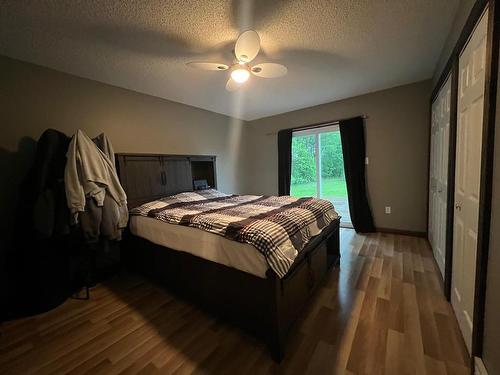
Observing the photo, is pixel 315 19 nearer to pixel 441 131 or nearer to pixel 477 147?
pixel 477 147

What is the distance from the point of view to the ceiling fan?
151 centimetres

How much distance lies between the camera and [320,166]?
4.10 meters

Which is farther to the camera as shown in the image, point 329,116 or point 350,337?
point 329,116

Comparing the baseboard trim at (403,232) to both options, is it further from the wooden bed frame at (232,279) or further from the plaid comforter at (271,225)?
the plaid comforter at (271,225)

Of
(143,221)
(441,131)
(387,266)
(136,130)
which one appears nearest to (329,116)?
(441,131)

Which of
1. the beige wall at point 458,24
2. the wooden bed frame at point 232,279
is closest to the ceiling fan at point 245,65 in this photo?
the beige wall at point 458,24

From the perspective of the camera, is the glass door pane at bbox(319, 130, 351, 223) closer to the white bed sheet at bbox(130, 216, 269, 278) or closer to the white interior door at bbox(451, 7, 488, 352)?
the white interior door at bbox(451, 7, 488, 352)

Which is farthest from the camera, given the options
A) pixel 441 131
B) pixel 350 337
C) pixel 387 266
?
pixel 387 266

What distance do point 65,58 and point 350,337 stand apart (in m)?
3.43

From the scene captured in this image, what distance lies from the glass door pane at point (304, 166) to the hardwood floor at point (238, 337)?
2.41 meters

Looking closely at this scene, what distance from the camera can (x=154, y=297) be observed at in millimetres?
1960

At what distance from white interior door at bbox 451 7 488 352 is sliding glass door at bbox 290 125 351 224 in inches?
89.3

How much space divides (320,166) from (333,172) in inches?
11.2

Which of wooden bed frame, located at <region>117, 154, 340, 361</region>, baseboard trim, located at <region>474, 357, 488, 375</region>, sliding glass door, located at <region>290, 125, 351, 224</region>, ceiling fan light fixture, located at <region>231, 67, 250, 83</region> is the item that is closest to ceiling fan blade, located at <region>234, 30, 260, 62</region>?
ceiling fan light fixture, located at <region>231, 67, 250, 83</region>
